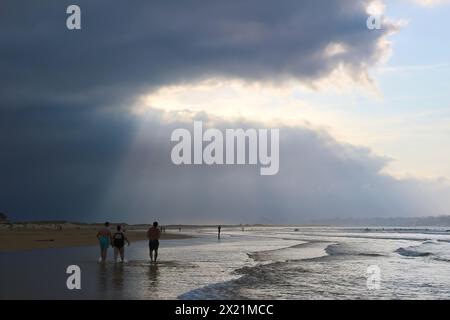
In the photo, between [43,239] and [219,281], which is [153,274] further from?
[43,239]

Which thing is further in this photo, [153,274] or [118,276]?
[153,274]

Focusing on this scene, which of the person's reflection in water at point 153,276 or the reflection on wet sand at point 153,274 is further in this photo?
the reflection on wet sand at point 153,274

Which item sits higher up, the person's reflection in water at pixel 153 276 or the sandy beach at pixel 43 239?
the person's reflection in water at pixel 153 276

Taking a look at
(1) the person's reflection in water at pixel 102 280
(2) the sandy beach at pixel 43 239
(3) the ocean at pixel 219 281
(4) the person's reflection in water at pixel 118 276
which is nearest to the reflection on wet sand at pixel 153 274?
(3) the ocean at pixel 219 281

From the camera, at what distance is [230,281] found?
18297mm

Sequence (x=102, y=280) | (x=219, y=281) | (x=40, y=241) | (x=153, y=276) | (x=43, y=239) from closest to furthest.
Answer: (x=102, y=280) → (x=219, y=281) → (x=153, y=276) → (x=40, y=241) → (x=43, y=239)

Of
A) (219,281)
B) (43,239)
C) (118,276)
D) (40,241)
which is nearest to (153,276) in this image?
(118,276)

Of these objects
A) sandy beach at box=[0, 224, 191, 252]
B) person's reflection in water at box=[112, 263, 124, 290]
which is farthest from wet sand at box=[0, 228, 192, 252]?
person's reflection in water at box=[112, 263, 124, 290]

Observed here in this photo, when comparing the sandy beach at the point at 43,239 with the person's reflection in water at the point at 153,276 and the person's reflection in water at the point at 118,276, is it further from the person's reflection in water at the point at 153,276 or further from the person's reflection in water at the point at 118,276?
the person's reflection in water at the point at 153,276

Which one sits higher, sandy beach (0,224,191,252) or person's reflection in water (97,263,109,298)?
person's reflection in water (97,263,109,298)

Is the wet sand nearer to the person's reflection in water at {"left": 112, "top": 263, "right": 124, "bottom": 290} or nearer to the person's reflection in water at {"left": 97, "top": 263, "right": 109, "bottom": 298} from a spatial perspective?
the person's reflection in water at {"left": 97, "top": 263, "right": 109, "bottom": 298}
